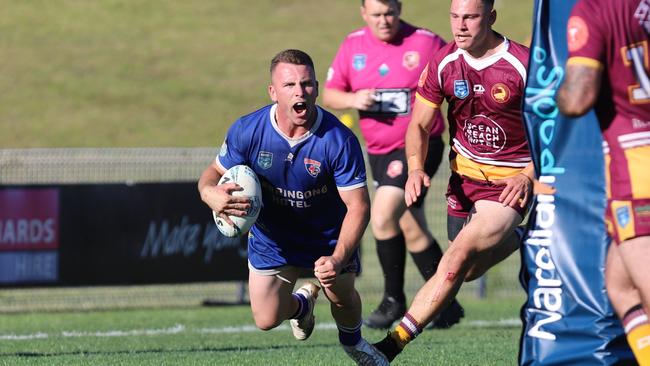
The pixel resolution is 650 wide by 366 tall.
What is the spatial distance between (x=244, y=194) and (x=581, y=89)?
238 centimetres

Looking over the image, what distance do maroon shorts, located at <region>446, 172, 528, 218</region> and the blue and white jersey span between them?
83 cm

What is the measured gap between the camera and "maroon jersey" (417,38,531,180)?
7.57m

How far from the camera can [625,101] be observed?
5379 millimetres

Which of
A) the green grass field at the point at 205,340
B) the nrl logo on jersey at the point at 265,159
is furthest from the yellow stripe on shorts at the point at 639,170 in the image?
the green grass field at the point at 205,340

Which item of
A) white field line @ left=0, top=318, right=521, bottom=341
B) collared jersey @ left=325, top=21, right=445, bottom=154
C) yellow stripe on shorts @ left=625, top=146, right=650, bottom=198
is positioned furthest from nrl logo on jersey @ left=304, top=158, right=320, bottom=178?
white field line @ left=0, top=318, right=521, bottom=341

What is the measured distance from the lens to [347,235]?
6.95m

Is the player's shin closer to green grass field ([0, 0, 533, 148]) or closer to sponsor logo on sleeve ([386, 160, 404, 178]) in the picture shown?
sponsor logo on sleeve ([386, 160, 404, 178])

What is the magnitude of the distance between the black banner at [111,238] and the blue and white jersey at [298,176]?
6325mm

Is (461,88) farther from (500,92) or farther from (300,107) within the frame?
(300,107)

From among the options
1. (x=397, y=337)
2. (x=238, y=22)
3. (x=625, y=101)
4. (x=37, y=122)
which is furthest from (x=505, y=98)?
(x=238, y=22)

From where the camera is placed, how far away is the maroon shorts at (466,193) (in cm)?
772

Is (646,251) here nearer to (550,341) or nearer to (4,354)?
(550,341)

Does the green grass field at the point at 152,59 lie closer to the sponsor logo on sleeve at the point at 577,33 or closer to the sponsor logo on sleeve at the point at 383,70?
the sponsor logo on sleeve at the point at 383,70

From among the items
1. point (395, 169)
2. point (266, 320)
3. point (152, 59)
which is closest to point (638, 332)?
point (266, 320)
